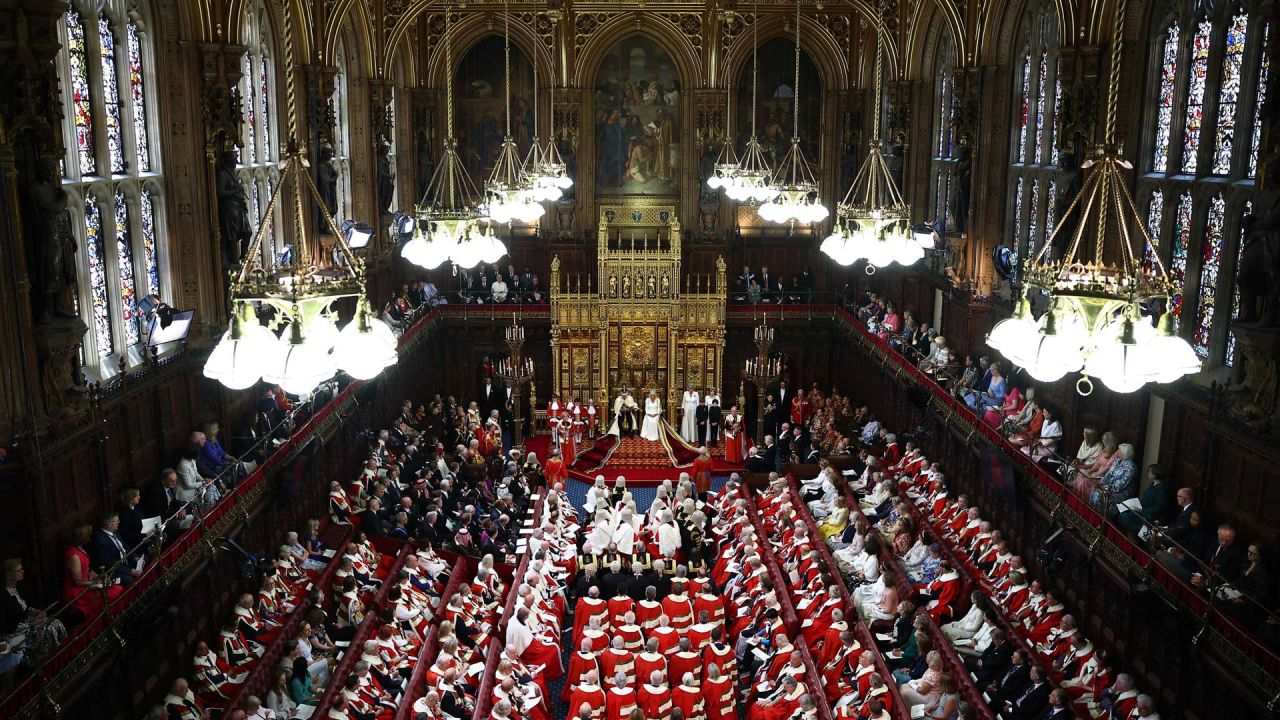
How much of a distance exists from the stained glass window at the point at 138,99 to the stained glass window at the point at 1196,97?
14.6 metres

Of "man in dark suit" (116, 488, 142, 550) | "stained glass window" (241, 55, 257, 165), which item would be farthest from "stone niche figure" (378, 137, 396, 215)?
"man in dark suit" (116, 488, 142, 550)

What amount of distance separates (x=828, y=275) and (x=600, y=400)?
25.3ft

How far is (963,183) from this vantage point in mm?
21734

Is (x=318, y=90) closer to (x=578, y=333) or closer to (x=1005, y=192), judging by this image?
(x=578, y=333)

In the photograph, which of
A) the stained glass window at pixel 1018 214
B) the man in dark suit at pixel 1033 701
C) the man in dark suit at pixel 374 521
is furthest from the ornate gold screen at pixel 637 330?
the man in dark suit at pixel 1033 701

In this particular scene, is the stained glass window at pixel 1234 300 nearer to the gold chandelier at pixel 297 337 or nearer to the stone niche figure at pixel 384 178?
the gold chandelier at pixel 297 337

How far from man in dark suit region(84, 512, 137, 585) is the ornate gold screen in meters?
15.8

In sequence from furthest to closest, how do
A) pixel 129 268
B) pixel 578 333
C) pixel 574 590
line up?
1. pixel 578 333
2. pixel 574 590
3. pixel 129 268

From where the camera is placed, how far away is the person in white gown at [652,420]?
25.9 m

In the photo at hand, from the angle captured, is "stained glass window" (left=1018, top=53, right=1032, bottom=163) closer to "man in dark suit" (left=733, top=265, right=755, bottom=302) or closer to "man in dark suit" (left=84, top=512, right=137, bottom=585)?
"man in dark suit" (left=733, top=265, right=755, bottom=302)

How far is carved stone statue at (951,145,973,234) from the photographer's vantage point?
70.9ft

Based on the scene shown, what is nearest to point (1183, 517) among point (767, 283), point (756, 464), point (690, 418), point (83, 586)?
point (756, 464)

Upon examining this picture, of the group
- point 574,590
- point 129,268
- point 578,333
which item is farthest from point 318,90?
point 574,590

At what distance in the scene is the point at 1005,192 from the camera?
21.1 meters
